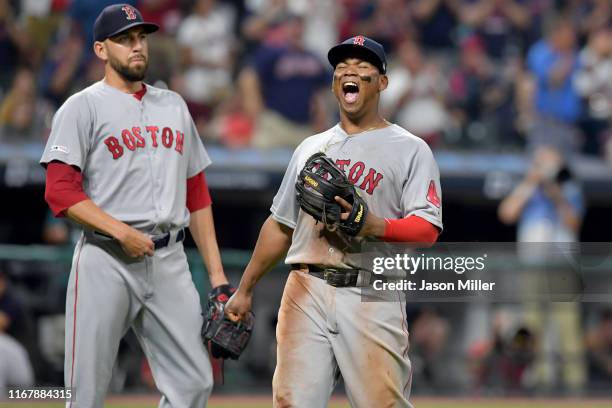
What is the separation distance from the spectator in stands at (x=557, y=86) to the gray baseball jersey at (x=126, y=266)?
245 inches

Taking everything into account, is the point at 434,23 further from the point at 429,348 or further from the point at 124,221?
the point at 124,221

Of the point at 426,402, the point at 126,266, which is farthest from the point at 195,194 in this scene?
the point at 426,402

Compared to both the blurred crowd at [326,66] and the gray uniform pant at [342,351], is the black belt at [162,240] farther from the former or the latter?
the blurred crowd at [326,66]

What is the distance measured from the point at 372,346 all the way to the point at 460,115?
6.85 meters

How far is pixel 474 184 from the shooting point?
10.6m

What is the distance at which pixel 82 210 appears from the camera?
4.82m

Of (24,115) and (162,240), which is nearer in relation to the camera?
(162,240)

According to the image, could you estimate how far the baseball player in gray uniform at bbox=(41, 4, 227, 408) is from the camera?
4.87 metres

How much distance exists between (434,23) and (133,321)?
746 cm

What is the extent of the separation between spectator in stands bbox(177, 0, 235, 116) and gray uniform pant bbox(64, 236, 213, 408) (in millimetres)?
5991

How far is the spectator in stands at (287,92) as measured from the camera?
1080 centimetres

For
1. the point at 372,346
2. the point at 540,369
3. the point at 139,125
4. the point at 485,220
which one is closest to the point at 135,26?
the point at 139,125

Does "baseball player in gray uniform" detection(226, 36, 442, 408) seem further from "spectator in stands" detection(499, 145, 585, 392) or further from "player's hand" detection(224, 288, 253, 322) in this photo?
"spectator in stands" detection(499, 145, 585, 392)

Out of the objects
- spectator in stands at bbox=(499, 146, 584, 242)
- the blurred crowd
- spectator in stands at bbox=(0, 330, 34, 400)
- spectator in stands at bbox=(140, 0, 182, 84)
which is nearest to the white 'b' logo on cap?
spectator in stands at bbox=(0, 330, 34, 400)
